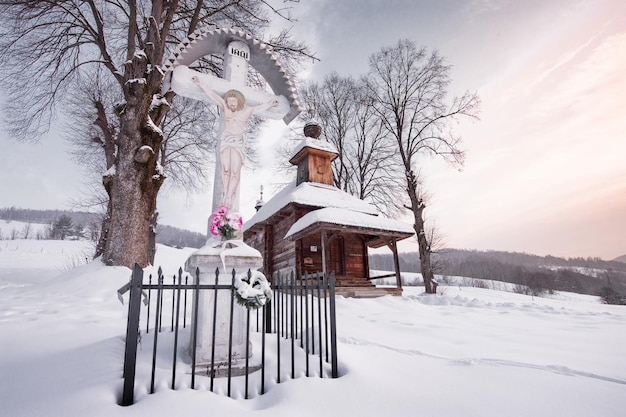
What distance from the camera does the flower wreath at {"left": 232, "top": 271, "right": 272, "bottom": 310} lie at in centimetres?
325

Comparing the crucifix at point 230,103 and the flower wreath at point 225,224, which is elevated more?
the crucifix at point 230,103

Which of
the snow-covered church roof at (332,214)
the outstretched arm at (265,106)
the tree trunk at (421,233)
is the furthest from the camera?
the tree trunk at (421,233)

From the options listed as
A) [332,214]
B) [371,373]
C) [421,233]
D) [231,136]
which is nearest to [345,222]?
[332,214]

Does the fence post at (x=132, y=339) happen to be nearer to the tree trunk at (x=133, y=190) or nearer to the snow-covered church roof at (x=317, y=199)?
the tree trunk at (x=133, y=190)

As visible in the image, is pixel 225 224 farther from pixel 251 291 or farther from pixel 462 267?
pixel 462 267

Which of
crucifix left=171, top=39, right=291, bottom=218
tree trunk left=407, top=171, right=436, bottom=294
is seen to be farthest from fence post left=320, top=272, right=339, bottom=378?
tree trunk left=407, top=171, right=436, bottom=294

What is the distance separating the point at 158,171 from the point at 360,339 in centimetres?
759

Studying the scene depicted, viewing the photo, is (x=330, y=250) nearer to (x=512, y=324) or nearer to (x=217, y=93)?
(x=512, y=324)

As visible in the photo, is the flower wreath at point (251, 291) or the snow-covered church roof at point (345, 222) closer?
the flower wreath at point (251, 291)

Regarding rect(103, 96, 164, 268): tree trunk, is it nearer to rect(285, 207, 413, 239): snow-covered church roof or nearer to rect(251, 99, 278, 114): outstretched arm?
rect(285, 207, 413, 239): snow-covered church roof

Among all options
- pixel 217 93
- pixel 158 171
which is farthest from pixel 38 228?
pixel 217 93

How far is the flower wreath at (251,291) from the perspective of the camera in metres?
3.25

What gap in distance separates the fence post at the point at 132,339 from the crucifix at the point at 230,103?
1.57 metres

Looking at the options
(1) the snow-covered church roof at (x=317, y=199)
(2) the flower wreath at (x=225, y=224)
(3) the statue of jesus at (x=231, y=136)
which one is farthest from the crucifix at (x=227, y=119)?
(1) the snow-covered church roof at (x=317, y=199)
